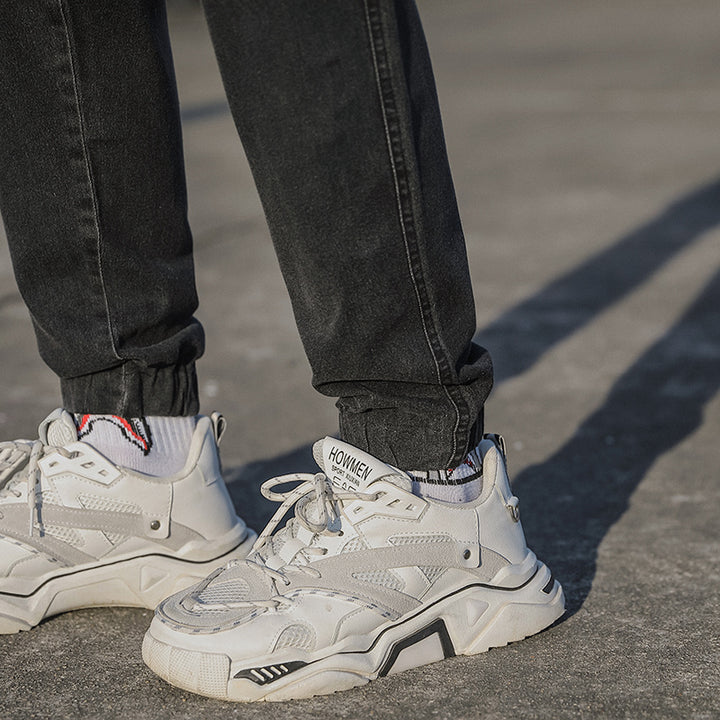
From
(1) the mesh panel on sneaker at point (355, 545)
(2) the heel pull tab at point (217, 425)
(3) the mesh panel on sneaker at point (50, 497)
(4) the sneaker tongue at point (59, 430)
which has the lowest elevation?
(1) the mesh panel on sneaker at point (355, 545)

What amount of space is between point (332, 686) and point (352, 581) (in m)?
0.14

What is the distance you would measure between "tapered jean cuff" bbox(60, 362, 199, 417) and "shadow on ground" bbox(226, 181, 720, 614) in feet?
1.28

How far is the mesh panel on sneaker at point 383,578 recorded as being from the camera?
1440 millimetres

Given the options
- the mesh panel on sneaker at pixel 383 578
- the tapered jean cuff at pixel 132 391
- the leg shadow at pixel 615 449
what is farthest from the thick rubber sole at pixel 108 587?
the leg shadow at pixel 615 449

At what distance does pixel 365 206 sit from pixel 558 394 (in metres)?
1.48

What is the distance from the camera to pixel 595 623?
1593mm

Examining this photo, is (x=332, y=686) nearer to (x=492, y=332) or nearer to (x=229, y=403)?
(x=229, y=403)

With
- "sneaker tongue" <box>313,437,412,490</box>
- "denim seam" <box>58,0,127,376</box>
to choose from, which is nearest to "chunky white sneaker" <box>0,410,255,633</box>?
"denim seam" <box>58,0,127,376</box>

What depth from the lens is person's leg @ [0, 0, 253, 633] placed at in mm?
1547

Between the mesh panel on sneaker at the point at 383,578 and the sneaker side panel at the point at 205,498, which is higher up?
the sneaker side panel at the point at 205,498

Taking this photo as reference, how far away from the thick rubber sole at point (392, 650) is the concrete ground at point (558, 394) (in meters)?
0.02

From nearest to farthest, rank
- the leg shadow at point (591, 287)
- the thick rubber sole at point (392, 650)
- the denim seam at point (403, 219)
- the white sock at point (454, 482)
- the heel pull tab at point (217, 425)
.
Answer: the denim seam at point (403, 219)
the thick rubber sole at point (392, 650)
the white sock at point (454, 482)
the heel pull tab at point (217, 425)
the leg shadow at point (591, 287)

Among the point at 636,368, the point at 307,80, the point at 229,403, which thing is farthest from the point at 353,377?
the point at 636,368

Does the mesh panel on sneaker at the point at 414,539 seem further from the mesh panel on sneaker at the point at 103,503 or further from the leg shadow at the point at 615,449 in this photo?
the mesh panel on sneaker at the point at 103,503
